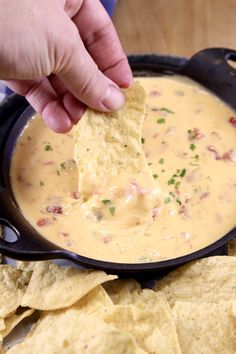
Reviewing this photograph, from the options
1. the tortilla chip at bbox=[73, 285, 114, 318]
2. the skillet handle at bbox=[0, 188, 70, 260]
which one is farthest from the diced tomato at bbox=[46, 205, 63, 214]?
the tortilla chip at bbox=[73, 285, 114, 318]

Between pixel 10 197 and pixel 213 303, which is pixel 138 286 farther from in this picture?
pixel 10 197

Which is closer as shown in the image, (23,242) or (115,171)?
(23,242)

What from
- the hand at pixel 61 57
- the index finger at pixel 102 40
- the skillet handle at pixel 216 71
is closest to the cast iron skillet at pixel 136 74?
the skillet handle at pixel 216 71

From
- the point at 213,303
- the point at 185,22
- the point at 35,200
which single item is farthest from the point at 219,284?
the point at 185,22

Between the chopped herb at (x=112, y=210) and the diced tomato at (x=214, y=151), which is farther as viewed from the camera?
the diced tomato at (x=214, y=151)

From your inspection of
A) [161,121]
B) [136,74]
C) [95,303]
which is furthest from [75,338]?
[136,74]

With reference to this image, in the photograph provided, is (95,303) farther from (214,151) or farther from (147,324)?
(214,151)

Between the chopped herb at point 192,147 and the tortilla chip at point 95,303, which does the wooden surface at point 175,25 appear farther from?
the tortilla chip at point 95,303
